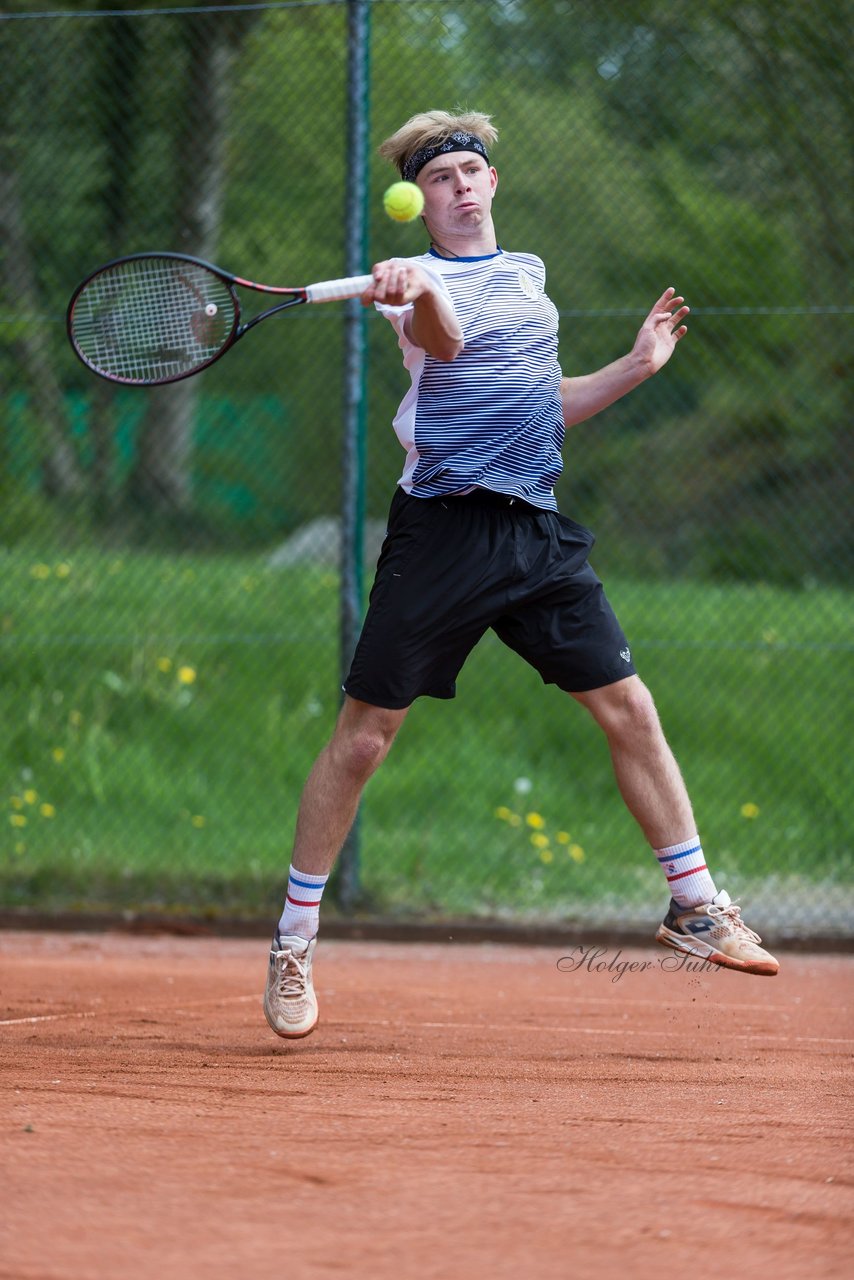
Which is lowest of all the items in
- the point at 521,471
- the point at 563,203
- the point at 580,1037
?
the point at 580,1037

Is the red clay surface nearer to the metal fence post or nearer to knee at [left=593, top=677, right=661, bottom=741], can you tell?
knee at [left=593, top=677, right=661, bottom=741]

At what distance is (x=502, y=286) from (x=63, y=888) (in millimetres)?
3354

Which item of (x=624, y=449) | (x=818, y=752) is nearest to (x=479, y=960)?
(x=818, y=752)

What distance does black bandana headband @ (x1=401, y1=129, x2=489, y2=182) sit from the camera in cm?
358

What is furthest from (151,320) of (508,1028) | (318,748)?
(318,748)

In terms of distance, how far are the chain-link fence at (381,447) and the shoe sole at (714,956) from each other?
2258 millimetres

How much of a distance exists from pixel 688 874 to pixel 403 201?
5.28ft

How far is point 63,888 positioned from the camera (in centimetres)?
603

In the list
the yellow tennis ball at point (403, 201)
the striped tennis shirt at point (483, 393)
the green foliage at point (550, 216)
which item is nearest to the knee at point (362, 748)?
the striped tennis shirt at point (483, 393)

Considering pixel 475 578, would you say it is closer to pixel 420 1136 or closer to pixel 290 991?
pixel 290 991

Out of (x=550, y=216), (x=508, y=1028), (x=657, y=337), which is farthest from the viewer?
(x=550, y=216)

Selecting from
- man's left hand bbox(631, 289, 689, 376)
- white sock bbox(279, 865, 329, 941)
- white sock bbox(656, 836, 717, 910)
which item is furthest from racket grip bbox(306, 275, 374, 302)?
white sock bbox(656, 836, 717, 910)

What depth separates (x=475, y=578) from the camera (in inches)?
138

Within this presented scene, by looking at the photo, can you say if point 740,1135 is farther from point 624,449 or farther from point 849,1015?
point 624,449
